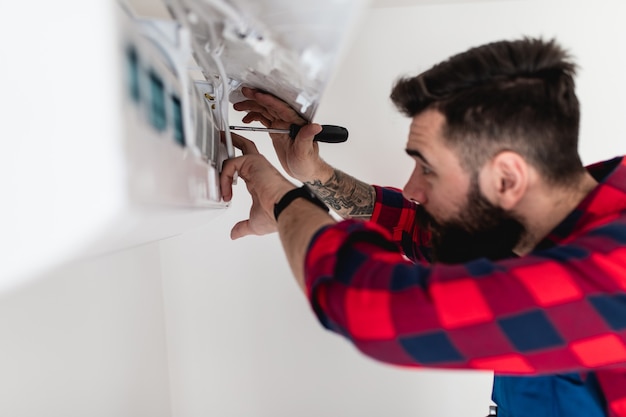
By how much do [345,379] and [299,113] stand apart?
91 cm

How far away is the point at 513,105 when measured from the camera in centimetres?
77

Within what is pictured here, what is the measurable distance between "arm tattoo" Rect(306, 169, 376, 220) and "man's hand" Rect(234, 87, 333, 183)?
3cm

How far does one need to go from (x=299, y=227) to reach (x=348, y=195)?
1.73 feet

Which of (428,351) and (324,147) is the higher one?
(324,147)

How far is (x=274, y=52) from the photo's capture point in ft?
2.21

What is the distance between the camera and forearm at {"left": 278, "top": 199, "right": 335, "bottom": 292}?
701mm

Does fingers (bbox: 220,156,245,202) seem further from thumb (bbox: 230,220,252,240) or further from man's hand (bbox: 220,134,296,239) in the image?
thumb (bbox: 230,220,252,240)

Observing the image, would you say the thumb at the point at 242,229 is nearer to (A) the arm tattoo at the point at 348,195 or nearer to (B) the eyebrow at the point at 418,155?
(A) the arm tattoo at the point at 348,195

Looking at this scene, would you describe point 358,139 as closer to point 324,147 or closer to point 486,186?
point 324,147

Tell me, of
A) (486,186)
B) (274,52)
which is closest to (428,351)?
(486,186)

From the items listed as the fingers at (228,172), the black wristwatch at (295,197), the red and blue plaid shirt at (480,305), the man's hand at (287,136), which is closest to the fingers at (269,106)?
the man's hand at (287,136)

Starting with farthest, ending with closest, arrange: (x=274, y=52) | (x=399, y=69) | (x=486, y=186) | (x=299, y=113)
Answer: (x=399, y=69) < (x=299, y=113) < (x=486, y=186) < (x=274, y=52)

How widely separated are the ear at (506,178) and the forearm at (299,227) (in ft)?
0.82

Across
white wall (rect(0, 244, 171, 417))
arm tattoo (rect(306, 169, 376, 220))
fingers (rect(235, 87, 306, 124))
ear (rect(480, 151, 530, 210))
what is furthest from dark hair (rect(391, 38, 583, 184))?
white wall (rect(0, 244, 171, 417))
